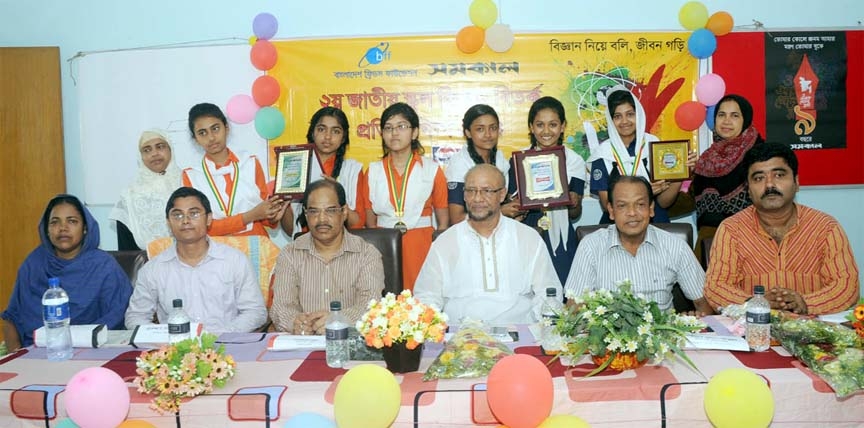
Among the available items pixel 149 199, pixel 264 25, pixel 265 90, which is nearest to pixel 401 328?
pixel 149 199

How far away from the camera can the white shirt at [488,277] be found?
3371 millimetres

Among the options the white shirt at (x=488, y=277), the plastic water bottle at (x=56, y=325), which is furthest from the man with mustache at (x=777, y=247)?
the plastic water bottle at (x=56, y=325)

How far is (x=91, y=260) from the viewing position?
138 inches

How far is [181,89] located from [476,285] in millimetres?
3245

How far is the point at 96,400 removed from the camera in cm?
204

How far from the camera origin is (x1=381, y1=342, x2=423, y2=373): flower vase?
226 cm

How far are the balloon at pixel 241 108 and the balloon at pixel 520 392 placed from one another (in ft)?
12.5

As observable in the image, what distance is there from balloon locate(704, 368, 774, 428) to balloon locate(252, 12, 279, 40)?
13.8 ft

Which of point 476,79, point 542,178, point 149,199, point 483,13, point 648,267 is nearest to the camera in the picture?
point 648,267

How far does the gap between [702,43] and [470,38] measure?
170 cm

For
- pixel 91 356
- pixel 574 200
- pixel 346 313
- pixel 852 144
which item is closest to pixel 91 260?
pixel 91 356

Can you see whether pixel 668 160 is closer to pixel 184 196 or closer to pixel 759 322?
pixel 759 322

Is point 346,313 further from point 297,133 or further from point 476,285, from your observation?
point 297,133

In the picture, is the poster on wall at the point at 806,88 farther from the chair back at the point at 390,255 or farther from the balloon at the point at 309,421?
the balloon at the point at 309,421
